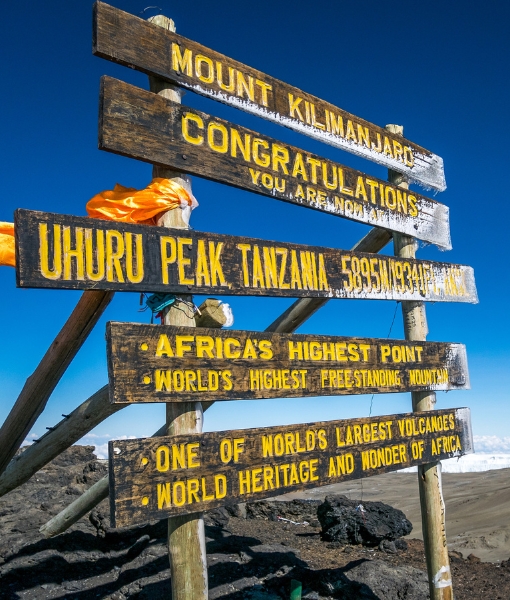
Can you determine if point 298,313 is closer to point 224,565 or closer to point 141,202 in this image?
point 141,202

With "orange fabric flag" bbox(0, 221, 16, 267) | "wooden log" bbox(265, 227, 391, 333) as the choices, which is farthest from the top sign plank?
"orange fabric flag" bbox(0, 221, 16, 267)

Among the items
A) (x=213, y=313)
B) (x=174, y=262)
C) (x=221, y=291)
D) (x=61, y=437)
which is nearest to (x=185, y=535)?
(x=213, y=313)

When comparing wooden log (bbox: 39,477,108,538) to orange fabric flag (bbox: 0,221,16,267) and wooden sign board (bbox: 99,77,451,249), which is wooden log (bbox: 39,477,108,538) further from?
wooden sign board (bbox: 99,77,451,249)

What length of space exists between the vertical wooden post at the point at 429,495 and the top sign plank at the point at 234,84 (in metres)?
1.10

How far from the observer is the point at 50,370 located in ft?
15.0

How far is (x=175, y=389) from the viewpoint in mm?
3479

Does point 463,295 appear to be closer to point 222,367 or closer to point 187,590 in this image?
point 222,367

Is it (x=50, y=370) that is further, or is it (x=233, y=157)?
(x=50, y=370)

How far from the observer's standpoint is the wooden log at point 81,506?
541cm

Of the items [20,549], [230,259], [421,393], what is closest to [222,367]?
[230,259]

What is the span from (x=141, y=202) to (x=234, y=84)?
1339 millimetres

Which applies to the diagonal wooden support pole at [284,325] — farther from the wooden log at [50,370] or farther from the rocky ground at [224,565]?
the rocky ground at [224,565]

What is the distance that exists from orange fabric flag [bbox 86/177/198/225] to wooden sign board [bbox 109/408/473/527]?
4.94 feet

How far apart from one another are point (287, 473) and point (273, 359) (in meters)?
0.84
